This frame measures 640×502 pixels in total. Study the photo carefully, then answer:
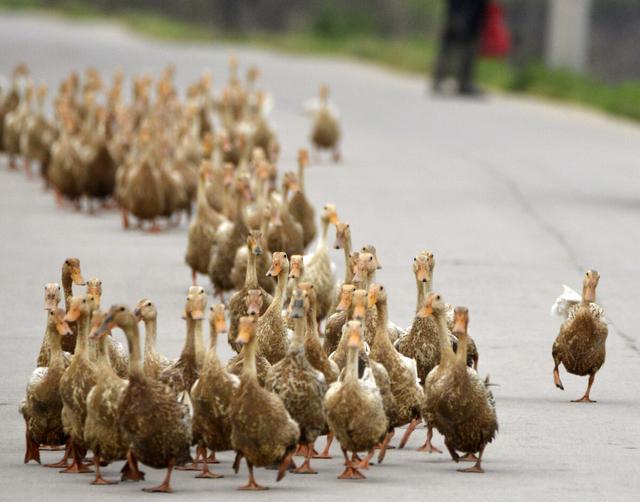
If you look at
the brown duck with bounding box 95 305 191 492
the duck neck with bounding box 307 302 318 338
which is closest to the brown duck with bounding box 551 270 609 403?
the duck neck with bounding box 307 302 318 338

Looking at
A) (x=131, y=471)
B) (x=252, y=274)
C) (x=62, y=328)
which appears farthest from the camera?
(x=252, y=274)

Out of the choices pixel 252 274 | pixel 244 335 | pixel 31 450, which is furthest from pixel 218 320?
pixel 252 274

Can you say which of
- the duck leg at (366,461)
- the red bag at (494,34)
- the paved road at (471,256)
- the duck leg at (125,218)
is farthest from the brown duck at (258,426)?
the red bag at (494,34)

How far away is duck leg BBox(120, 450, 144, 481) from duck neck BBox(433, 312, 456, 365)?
1762 millimetres

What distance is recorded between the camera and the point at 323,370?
32.9 ft

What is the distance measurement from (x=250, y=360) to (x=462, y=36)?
27072 millimetres

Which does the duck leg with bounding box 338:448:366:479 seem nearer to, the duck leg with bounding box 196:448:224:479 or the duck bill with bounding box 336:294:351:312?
the duck leg with bounding box 196:448:224:479

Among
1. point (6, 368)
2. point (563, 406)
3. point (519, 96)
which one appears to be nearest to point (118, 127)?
point (6, 368)

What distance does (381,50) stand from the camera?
48188 mm

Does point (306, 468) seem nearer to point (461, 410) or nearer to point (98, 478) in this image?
point (461, 410)

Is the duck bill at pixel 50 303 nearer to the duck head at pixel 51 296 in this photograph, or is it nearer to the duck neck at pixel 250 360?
the duck head at pixel 51 296

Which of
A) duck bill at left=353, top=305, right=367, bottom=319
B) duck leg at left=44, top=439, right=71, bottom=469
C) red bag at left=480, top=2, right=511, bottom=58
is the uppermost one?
red bag at left=480, top=2, right=511, bottom=58

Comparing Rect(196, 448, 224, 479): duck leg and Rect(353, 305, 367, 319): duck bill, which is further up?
Rect(353, 305, 367, 319): duck bill

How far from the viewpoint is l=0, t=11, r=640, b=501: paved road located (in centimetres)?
945
